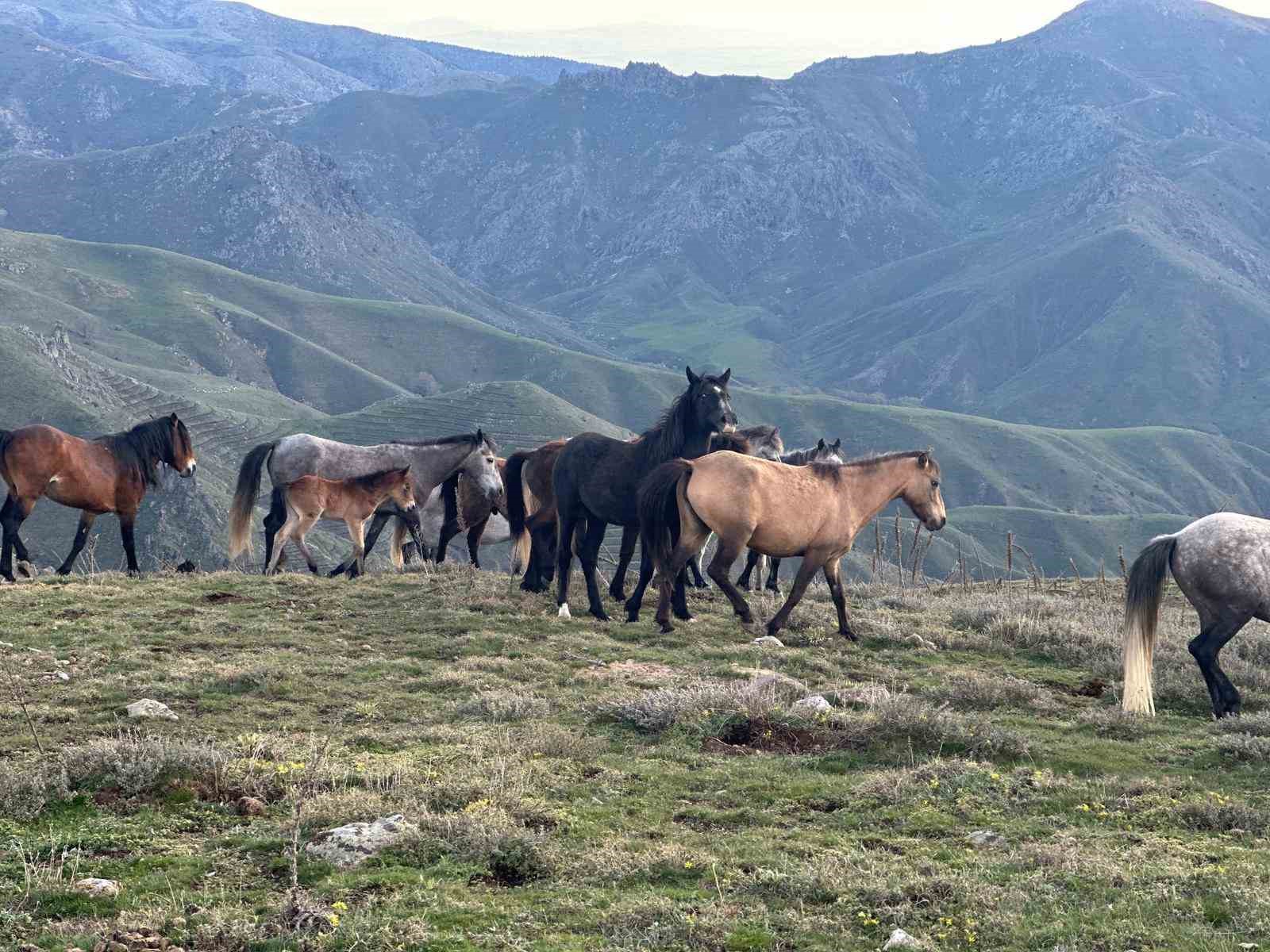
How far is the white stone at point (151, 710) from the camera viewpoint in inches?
385

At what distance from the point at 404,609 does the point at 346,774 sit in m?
7.16

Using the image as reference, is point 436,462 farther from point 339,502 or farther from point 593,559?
point 593,559

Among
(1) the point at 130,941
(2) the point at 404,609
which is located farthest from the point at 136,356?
(1) the point at 130,941

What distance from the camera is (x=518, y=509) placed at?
774 inches

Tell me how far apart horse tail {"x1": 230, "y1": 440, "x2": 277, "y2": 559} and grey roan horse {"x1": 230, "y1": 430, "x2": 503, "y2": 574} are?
13 mm

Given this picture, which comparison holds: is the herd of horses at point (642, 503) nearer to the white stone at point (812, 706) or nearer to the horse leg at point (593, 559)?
the horse leg at point (593, 559)

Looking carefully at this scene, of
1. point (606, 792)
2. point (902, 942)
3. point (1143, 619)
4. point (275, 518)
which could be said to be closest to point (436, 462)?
point (275, 518)

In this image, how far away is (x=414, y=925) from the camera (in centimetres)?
599

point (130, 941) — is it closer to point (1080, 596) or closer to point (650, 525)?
point (650, 525)

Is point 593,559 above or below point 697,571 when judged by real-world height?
above

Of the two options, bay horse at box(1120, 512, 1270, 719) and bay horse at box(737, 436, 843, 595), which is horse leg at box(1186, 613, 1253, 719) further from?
bay horse at box(737, 436, 843, 595)

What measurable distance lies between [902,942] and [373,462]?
53.7 feet


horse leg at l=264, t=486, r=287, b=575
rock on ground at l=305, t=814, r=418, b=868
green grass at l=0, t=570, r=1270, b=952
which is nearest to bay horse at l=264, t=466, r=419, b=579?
horse leg at l=264, t=486, r=287, b=575

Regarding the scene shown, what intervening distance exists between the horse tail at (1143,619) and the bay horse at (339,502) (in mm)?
11203
